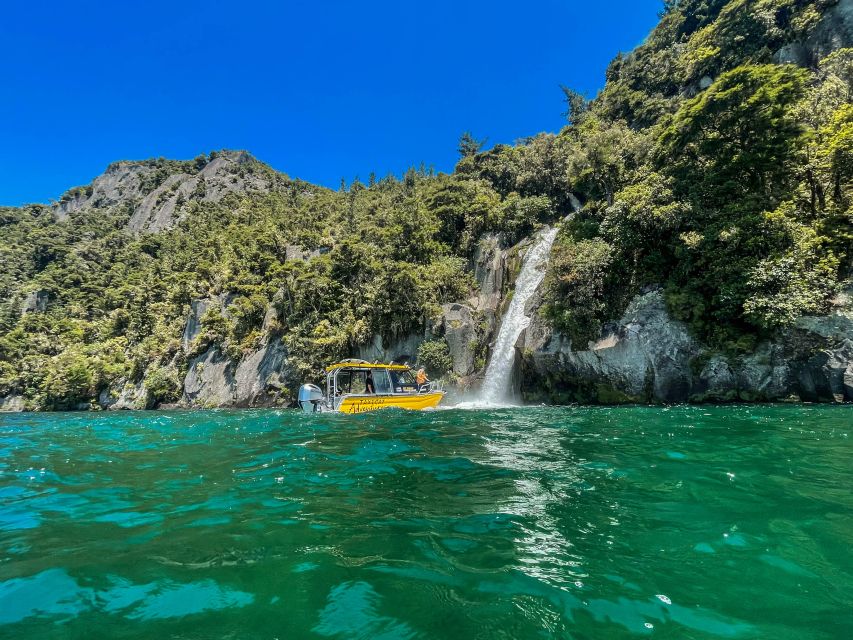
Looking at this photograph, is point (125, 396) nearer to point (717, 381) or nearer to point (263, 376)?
point (263, 376)

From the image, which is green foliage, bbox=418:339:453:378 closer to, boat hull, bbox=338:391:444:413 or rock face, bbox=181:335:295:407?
boat hull, bbox=338:391:444:413

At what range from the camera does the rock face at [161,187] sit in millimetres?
100688

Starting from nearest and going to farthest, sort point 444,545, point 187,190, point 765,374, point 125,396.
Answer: point 444,545
point 765,374
point 125,396
point 187,190

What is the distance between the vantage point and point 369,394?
20.4 meters

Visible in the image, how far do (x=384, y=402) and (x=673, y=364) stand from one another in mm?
14265

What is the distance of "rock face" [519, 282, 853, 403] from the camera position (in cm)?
1612

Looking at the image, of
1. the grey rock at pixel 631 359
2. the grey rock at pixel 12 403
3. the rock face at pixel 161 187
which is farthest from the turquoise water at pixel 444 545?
the rock face at pixel 161 187

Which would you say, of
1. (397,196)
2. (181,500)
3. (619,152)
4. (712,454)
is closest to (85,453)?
(181,500)

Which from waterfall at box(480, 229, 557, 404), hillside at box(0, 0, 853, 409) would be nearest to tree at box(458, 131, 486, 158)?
hillside at box(0, 0, 853, 409)

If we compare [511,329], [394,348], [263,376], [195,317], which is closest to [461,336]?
[511,329]

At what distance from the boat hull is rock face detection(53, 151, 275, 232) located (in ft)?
310

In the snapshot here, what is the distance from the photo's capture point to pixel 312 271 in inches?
1463

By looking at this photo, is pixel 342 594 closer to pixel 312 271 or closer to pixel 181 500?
pixel 181 500

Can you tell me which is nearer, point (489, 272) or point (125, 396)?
point (489, 272)
